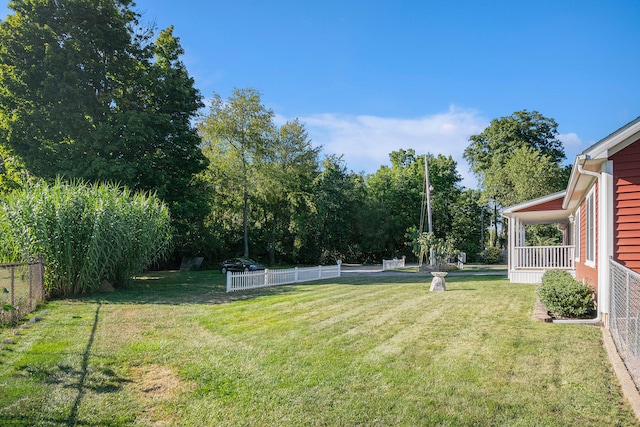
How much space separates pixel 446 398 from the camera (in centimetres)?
383

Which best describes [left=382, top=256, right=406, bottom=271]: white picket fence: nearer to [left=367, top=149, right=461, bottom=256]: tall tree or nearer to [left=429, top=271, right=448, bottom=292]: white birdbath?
[left=367, top=149, right=461, bottom=256]: tall tree

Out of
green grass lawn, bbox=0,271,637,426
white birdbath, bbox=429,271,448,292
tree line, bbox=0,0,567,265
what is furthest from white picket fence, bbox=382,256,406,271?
green grass lawn, bbox=0,271,637,426

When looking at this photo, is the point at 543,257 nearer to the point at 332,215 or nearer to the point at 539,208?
the point at 539,208

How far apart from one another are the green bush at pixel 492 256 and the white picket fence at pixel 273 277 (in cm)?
1838

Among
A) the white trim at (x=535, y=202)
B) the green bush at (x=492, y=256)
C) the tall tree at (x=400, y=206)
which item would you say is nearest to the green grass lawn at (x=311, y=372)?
the white trim at (x=535, y=202)

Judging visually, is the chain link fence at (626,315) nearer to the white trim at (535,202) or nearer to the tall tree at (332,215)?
the white trim at (535,202)

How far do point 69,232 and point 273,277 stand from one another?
770 cm

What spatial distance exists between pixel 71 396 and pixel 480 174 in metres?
45.8

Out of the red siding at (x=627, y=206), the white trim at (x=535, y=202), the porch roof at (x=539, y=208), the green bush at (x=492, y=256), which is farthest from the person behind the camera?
the green bush at (x=492, y=256)

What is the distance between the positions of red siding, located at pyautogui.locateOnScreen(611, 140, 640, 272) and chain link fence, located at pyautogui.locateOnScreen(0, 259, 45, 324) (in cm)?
1002

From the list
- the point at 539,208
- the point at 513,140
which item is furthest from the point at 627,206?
the point at 513,140

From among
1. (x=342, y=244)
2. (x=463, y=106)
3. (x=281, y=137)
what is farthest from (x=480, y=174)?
(x=463, y=106)

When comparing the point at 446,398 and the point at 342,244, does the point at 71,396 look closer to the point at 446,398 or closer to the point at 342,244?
the point at 446,398

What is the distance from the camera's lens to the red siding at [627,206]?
251 inches
